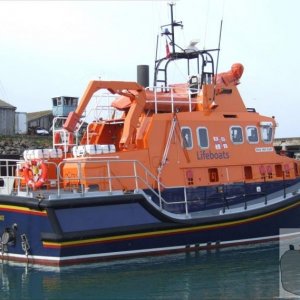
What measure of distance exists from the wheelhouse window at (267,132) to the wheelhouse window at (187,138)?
182cm

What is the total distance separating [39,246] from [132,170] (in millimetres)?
2123

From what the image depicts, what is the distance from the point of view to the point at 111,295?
7.88 m

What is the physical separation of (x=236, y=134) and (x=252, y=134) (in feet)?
1.40

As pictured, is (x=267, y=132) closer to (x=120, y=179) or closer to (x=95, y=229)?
(x=120, y=179)

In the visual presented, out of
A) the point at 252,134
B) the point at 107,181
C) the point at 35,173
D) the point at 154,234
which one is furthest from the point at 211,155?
the point at 35,173

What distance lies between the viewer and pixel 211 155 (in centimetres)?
1119

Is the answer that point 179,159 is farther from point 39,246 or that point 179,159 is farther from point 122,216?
point 39,246

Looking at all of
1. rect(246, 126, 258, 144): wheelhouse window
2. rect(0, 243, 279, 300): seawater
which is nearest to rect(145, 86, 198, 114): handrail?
rect(246, 126, 258, 144): wheelhouse window

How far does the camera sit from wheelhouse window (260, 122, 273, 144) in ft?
39.3

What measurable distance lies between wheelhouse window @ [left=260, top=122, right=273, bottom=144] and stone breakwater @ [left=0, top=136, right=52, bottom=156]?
1568cm

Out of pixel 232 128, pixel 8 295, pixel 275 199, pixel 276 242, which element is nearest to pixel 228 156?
pixel 232 128

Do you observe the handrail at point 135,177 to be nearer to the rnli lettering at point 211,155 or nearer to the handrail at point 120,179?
the handrail at point 120,179

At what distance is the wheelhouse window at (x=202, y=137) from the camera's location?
11.1m

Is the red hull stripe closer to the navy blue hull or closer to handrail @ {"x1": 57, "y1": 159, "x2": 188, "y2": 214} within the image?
the navy blue hull
